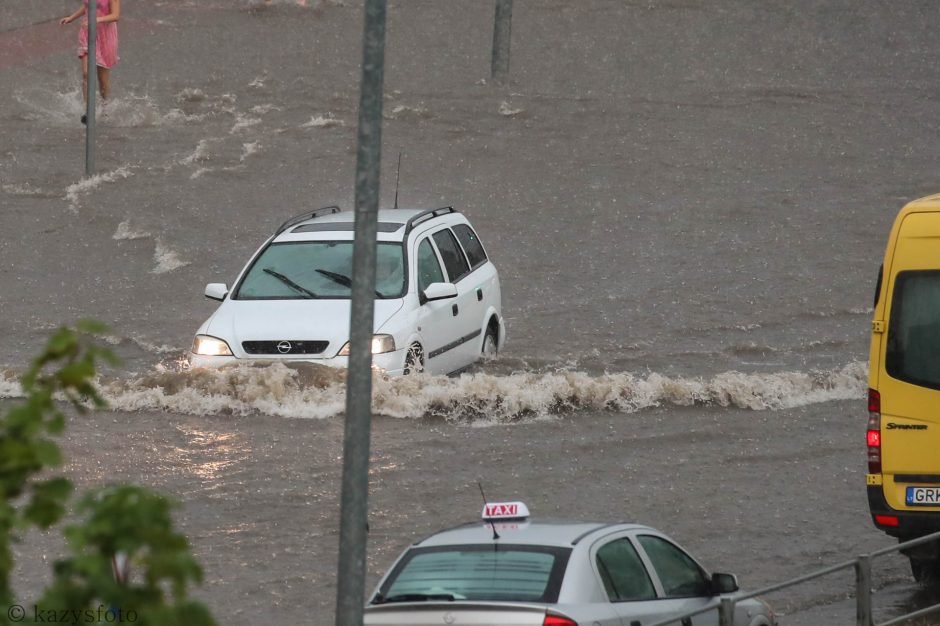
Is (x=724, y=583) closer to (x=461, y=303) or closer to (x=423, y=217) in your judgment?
(x=461, y=303)

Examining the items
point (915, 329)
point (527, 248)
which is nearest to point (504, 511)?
point (915, 329)

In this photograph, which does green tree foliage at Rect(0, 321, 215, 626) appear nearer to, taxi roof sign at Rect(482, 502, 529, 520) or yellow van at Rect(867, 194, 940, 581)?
taxi roof sign at Rect(482, 502, 529, 520)

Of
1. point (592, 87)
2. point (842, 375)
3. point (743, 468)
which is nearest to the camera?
point (743, 468)

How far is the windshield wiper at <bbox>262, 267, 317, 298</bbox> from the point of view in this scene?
15.0 m

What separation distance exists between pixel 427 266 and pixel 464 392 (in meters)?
1.24

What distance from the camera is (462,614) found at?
6730 millimetres

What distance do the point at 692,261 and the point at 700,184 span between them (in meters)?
4.59

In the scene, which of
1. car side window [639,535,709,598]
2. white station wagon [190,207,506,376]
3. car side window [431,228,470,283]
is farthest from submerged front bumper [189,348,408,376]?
car side window [639,535,709,598]

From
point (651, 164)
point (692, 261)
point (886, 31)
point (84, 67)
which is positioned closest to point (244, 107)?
point (84, 67)

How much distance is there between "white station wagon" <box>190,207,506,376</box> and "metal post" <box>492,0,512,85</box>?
18.8m

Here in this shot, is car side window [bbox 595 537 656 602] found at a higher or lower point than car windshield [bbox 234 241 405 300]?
higher

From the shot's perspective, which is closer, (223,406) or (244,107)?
(223,406)

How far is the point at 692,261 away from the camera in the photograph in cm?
2462

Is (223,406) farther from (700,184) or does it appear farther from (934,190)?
(934,190)
